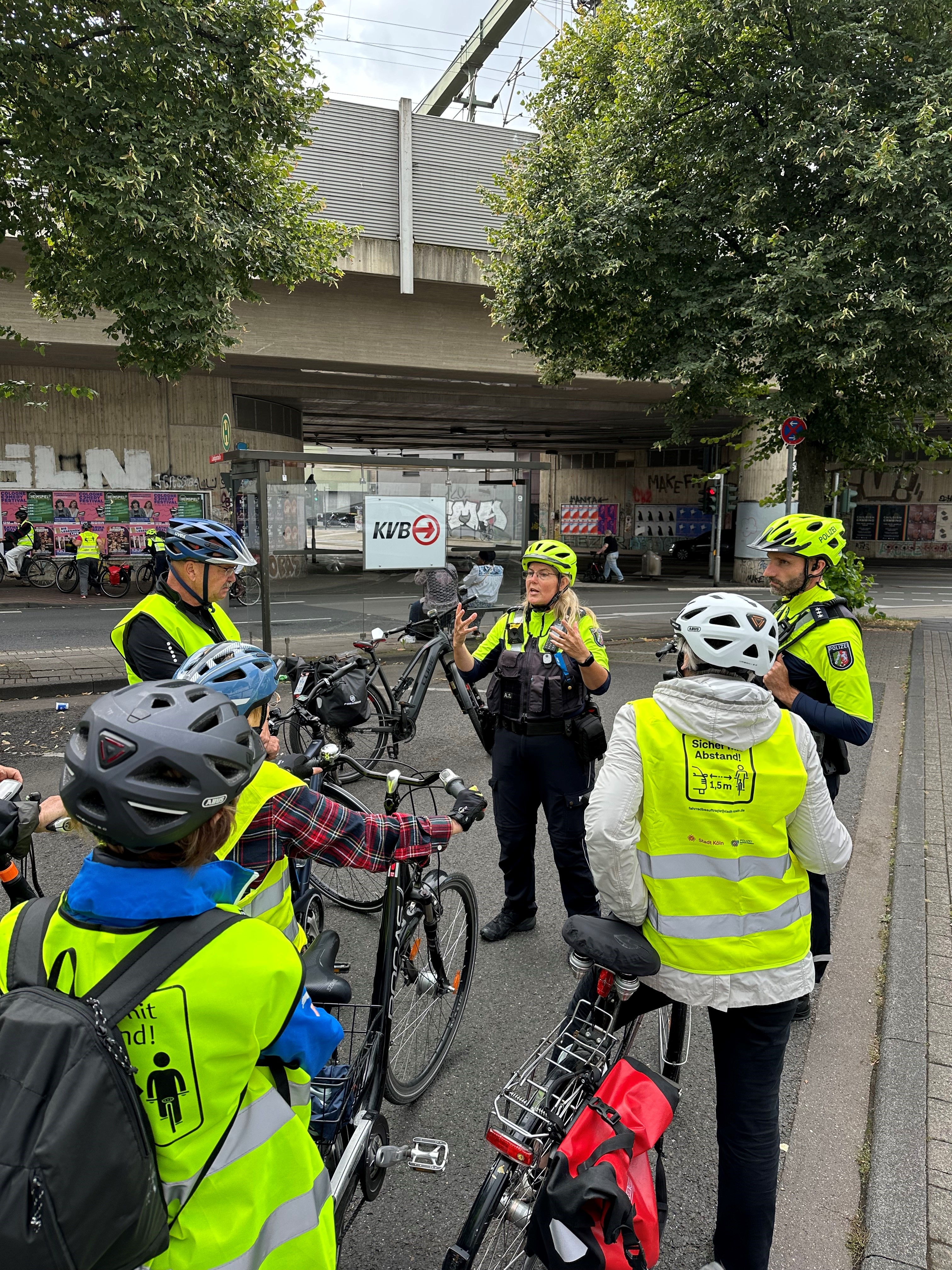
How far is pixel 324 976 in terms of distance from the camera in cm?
183

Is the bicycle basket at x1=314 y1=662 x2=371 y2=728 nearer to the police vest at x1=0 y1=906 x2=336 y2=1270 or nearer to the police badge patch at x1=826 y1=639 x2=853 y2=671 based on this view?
the police badge patch at x1=826 y1=639 x2=853 y2=671

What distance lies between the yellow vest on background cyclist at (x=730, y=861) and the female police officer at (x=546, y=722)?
1.57 metres

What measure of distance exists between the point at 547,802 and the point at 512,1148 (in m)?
2.04

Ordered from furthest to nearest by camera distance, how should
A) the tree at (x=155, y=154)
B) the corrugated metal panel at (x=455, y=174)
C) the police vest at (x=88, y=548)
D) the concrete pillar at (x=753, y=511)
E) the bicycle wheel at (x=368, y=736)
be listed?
the concrete pillar at (x=753, y=511), the police vest at (x=88, y=548), the corrugated metal panel at (x=455, y=174), the tree at (x=155, y=154), the bicycle wheel at (x=368, y=736)

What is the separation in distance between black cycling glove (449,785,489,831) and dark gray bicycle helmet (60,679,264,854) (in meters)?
1.13

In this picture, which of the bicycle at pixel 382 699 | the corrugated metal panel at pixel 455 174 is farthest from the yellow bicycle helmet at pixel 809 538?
the corrugated metal panel at pixel 455 174

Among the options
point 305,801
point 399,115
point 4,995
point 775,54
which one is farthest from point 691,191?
point 4,995

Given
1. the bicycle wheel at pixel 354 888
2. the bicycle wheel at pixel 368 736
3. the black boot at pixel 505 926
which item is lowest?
the black boot at pixel 505 926

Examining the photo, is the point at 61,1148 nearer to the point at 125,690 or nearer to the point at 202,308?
the point at 125,690

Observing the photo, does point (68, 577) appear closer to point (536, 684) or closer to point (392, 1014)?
point (536, 684)

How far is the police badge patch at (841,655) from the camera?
3.41 meters

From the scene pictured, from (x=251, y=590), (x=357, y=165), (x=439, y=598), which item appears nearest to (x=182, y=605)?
(x=439, y=598)

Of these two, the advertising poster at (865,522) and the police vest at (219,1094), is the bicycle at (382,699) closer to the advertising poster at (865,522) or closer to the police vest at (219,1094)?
the police vest at (219,1094)

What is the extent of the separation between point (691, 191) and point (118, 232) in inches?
330
